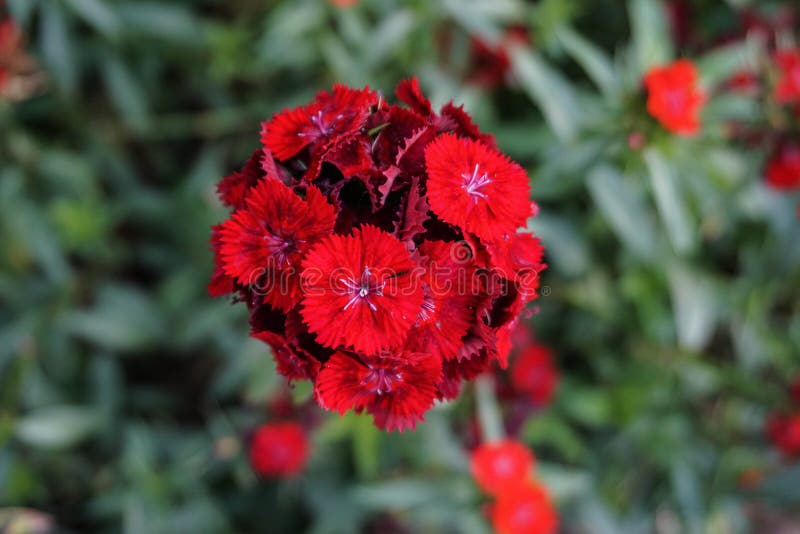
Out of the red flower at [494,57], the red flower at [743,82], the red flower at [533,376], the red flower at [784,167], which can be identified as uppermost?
the red flower at [494,57]

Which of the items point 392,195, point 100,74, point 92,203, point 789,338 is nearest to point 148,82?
point 100,74

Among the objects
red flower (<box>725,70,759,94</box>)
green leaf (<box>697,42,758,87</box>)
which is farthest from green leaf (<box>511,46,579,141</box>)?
red flower (<box>725,70,759,94</box>)

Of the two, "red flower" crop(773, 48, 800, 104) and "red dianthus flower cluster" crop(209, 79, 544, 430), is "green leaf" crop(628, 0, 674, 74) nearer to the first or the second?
"red flower" crop(773, 48, 800, 104)

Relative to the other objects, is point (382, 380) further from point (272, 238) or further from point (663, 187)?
point (663, 187)

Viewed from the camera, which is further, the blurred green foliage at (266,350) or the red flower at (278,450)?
the blurred green foliage at (266,350)

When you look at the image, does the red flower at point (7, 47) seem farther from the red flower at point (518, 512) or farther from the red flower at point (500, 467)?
the red flower at point (518, 512)

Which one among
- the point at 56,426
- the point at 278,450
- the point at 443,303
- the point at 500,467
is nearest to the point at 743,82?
the point at 500,467

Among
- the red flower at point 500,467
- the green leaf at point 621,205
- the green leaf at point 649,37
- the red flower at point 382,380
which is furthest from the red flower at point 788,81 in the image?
the red flower at point 382,380
